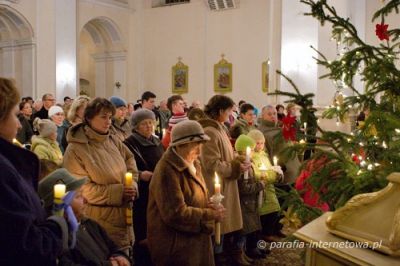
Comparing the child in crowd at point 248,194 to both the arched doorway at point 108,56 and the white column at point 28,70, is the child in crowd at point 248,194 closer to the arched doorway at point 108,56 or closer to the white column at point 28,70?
the white column at point 28,70

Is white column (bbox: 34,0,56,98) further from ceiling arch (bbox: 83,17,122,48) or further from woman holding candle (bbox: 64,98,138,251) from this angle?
Answer: woman holding candle (bbox: 64,98,138,251)

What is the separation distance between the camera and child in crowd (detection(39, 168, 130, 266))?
1870 mm

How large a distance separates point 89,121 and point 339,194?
6.04ft

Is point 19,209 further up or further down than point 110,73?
further down

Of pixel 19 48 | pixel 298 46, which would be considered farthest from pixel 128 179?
pixel 19 48

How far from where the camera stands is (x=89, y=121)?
319 centimetres

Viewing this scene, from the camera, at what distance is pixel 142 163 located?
151 inches

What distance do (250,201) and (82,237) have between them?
242cm

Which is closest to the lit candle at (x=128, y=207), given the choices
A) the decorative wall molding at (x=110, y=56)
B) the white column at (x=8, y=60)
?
the white column at (x=8, y=60)

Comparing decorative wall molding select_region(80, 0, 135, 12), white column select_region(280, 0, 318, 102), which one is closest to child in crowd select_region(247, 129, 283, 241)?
white column select_region(280, 0, 318, 102)

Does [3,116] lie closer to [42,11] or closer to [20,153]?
[20,153]

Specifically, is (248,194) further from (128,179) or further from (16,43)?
(16,43)

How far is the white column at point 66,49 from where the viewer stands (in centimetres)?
1344

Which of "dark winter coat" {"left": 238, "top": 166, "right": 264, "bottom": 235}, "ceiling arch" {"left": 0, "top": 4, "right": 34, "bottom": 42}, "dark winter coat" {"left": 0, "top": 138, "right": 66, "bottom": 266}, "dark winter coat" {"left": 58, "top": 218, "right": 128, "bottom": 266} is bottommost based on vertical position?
"dark winter coat" {"left": 238, "top": 166, "right": 264, "bottom": 235}
